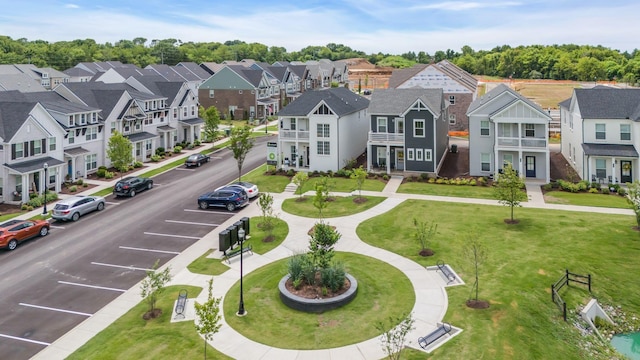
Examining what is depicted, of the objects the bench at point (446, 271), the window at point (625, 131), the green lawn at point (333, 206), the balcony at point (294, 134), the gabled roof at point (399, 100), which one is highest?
the gabled roof at point (399, 100)

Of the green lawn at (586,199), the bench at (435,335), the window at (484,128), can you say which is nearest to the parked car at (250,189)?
the window at (484,128)

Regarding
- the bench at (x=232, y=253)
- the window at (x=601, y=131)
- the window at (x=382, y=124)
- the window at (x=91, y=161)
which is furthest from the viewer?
the window at (x=91, y=161)

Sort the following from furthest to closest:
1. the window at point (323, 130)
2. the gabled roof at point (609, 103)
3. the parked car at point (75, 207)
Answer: the window at point (323, 130) → the gabled roof at point (609, 103) → the parked car at point (75, 207)

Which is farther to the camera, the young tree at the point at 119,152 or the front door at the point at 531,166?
the young tree at the point at 119,152

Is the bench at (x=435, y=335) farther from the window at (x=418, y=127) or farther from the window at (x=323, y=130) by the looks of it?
the window at (x=323, y=130)

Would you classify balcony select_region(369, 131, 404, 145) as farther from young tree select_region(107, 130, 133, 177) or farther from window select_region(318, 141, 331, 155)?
young tree select_region(107, 130, 133, 177)

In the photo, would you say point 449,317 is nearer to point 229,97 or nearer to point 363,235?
point 363,235

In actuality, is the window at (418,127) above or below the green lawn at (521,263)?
above

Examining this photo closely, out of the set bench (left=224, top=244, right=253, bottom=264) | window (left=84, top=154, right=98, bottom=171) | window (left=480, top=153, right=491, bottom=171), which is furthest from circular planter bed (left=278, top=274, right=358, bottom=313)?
window (left=84, top=154, right=98, bottom=171)
